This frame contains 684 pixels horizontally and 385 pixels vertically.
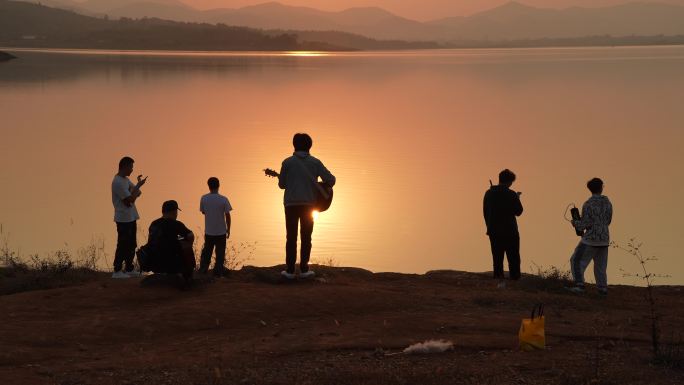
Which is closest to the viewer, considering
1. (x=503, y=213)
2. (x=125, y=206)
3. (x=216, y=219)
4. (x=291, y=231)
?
(x=291, y=231)

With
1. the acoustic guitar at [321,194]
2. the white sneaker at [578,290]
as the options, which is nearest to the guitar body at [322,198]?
the acoustic guitar at [321,194]

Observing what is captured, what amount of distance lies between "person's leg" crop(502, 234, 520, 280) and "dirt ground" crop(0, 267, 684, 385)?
593 mm

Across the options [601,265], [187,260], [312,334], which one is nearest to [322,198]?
[187,260]

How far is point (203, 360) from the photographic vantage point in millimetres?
7352

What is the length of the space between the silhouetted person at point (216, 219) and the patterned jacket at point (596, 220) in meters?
4.40

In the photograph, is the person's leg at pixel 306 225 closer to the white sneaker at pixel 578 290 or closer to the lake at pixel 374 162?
the white sneaker at pixel 578 290

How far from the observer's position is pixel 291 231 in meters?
10.3

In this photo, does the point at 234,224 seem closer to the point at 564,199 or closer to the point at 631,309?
the point at 564,199

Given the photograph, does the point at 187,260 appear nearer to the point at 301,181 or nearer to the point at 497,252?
the point at 301,181

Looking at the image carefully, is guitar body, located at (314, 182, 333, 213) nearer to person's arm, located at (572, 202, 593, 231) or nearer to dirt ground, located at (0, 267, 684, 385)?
dirt ground, located at (0, 267, 684, 385)

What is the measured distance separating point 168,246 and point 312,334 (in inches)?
88.6

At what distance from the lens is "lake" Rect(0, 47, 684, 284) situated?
696 inches

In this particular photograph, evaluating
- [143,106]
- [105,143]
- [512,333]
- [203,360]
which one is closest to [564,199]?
[512,333]

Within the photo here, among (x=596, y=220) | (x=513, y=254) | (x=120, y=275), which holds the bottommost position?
(x=120, y=275)
